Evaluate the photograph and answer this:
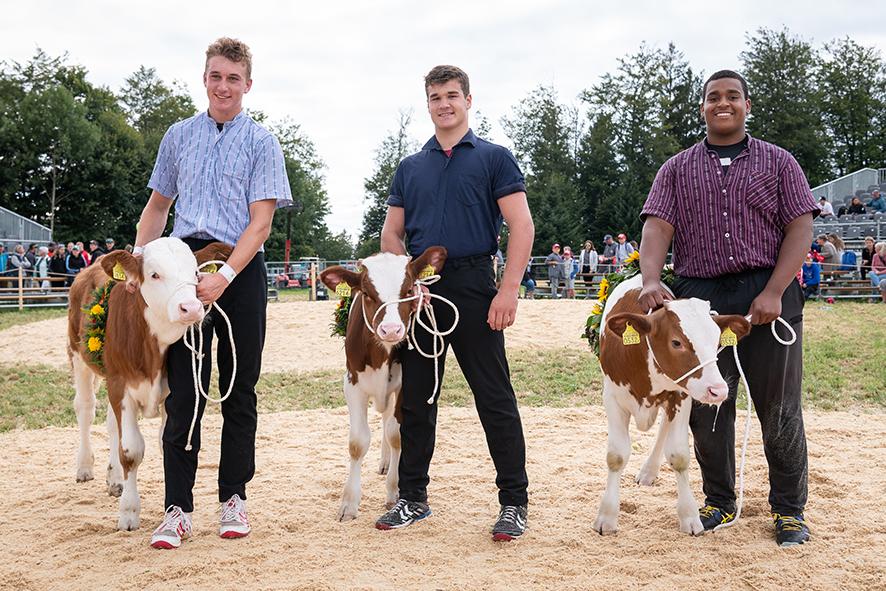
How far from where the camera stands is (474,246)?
466 centimetres

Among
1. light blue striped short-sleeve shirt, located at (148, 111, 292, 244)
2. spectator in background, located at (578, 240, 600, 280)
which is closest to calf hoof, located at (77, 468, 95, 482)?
light blue striped short-sleeve shirt, located at (148, 111, 292, 244)

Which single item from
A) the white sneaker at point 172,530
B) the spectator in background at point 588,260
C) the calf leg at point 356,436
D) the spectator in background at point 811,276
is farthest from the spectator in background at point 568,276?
the white sneaker at point 172,530

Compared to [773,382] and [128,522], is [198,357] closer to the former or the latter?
[128,522]

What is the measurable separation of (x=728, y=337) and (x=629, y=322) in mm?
532

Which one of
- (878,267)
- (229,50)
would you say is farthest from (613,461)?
(878,267)

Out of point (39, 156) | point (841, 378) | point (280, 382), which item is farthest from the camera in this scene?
point (39, 156)

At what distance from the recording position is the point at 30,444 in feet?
24.0

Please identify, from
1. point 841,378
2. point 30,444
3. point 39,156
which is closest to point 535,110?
point 39,156

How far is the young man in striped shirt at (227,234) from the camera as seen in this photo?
14.7 feet

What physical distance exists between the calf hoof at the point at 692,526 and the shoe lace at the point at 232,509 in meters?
2.63

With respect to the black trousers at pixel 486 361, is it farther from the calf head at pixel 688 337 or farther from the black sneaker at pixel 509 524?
the calf head at pixel 688 337

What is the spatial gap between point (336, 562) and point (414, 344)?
1.33 meters

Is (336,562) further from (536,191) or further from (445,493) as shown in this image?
(536,191)

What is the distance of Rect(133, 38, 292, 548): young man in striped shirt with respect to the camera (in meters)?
4.48
